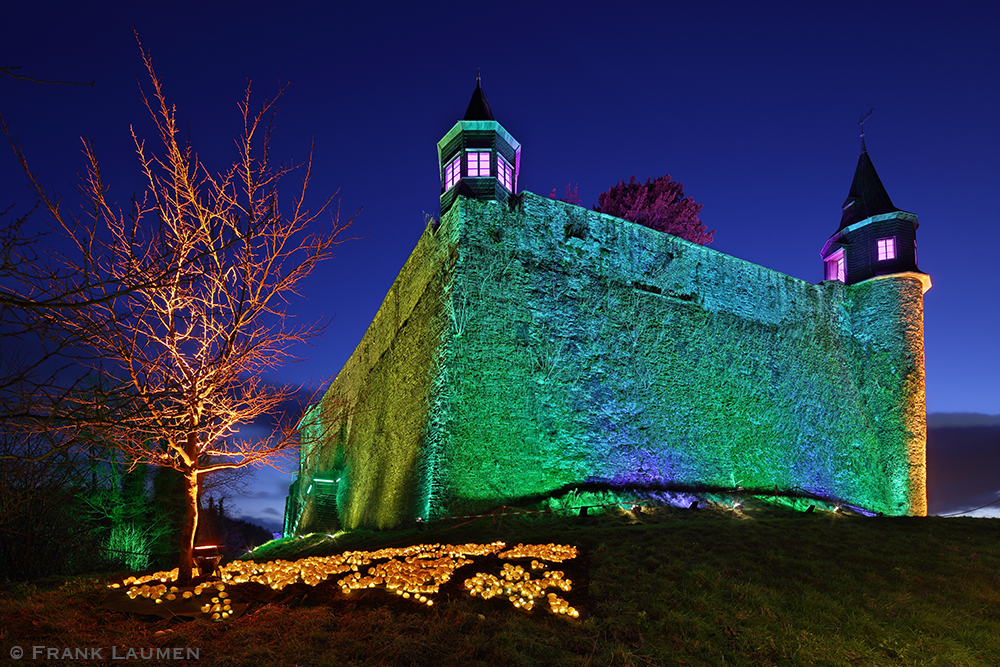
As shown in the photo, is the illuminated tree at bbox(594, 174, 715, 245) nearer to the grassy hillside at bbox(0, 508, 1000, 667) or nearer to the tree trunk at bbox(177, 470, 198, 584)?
the grassy hillside at bbox(0, 508, 1000, 667)

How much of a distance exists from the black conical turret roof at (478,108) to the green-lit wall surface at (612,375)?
3074mm

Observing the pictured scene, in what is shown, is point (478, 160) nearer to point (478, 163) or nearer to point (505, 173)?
point (478, 163)

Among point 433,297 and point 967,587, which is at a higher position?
point 433,297

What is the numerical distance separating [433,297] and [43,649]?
9335mm

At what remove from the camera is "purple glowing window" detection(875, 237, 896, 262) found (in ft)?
57.9

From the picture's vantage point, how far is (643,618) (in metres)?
4.62

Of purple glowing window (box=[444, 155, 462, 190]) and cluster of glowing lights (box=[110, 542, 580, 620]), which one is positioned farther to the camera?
purple glowing window (box=[444, 155, 462, 190])

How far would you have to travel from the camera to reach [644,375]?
13.2 m

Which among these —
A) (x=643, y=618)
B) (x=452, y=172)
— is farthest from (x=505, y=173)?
(x=643, y=618)

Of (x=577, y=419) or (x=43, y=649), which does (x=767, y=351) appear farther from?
(x=43, y=649)

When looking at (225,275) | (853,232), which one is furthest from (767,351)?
(225,275)

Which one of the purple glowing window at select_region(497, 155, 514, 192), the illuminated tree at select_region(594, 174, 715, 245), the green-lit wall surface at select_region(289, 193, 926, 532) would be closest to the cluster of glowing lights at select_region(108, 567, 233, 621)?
the green-lit wall surface at select_region(289, 193, 926, 532)

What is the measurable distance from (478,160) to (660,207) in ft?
51.7

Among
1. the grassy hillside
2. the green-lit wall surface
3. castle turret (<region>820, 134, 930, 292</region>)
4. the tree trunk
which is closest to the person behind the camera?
the grassy hillside
